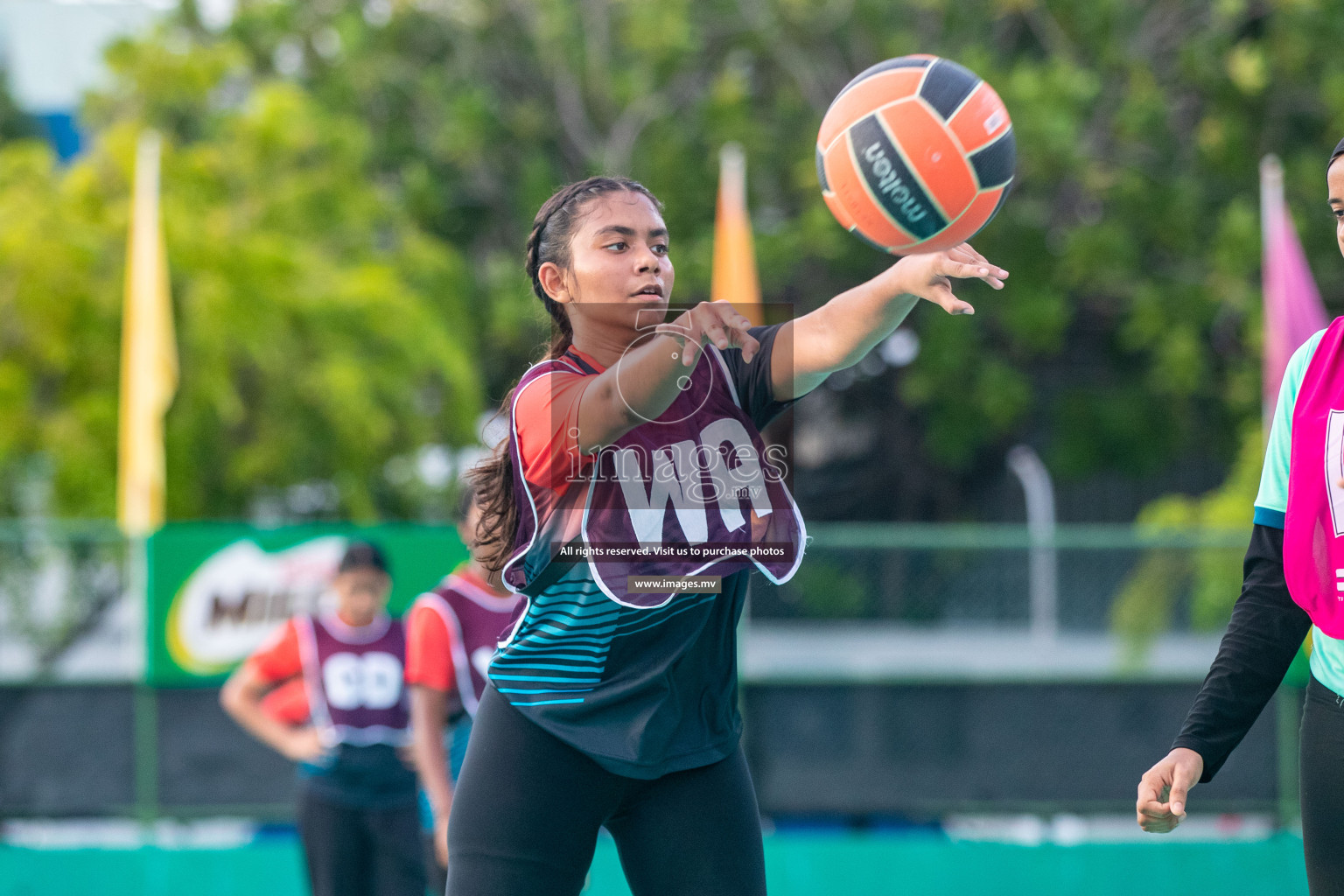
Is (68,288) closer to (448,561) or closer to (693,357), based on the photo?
(448,561)

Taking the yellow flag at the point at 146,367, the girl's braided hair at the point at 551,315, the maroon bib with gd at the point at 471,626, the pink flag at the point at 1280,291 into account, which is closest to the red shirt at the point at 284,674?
the maroon bib with gd at the point at 471,626

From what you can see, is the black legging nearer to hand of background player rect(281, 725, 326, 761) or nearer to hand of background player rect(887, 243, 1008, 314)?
hand of background player rect(887, 243, 1008, 314)

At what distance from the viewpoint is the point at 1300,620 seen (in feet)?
8.22

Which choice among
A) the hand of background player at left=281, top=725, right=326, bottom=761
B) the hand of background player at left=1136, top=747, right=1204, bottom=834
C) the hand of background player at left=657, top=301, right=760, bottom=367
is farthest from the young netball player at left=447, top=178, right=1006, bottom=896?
the hand of background player at left=281, top=725, right=326, bottom=761

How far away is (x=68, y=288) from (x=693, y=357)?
→ 11.3 m

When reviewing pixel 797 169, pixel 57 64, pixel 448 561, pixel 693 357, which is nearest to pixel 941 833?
pixel 448 561

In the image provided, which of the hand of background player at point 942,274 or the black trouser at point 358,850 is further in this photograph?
the black trouser at point 358,850

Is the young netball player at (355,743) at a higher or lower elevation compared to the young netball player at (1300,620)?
lower

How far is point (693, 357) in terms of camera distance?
7.60 feet

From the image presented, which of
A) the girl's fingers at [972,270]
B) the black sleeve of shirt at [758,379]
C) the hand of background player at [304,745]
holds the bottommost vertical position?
the hand of background player at [304,745]

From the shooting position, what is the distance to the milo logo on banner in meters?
7.99

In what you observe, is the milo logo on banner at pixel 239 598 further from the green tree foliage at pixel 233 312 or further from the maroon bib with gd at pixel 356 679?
the green tree foliage at pixel 233 312

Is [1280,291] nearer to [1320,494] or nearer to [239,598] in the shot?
[239,598]

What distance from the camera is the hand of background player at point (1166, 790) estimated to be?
235cm
